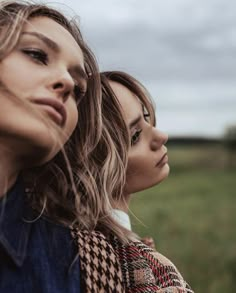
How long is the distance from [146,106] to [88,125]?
18.7 inches

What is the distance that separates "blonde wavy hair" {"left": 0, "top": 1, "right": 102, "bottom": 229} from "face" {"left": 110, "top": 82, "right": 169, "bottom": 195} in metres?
0.28

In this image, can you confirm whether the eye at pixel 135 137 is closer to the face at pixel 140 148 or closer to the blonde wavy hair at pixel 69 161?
the face at pixel 140 148

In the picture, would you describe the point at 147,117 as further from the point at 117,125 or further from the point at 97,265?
the point at 97,265

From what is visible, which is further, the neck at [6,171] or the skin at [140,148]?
the skin at [140,148]

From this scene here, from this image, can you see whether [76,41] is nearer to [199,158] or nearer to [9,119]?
[9,119]

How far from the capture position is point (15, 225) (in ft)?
8.93

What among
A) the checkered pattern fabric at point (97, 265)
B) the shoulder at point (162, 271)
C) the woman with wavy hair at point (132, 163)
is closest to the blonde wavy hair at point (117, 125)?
the woman with wavy hair at point (132, 163)

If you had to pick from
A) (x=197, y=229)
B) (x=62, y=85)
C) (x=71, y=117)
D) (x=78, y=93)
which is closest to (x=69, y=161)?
(x=78, y=93)

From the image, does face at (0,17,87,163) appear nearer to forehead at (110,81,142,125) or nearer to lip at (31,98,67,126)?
lip at (31,98,67,126)

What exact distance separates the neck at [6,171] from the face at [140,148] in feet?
2.80

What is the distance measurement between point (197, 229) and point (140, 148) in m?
9.38

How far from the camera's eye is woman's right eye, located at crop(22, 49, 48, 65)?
2768mm

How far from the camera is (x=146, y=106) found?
11.9 ft

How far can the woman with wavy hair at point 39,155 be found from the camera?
2611mm
